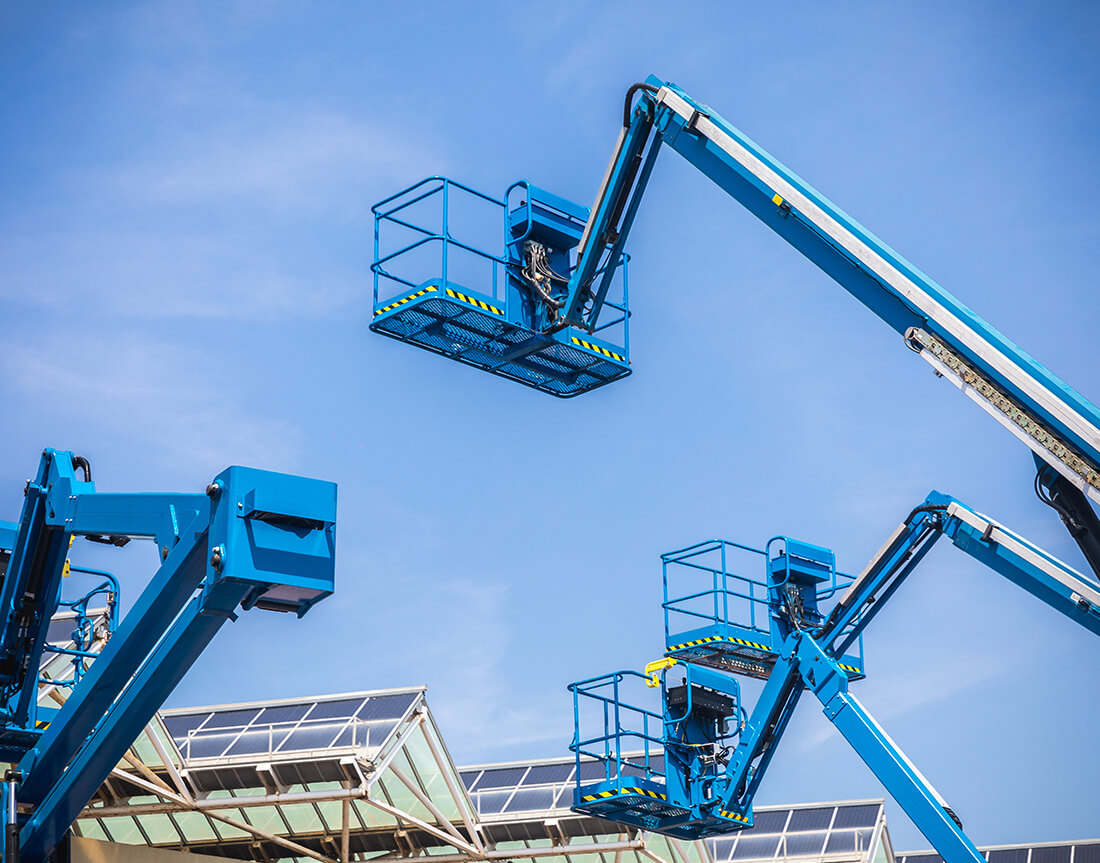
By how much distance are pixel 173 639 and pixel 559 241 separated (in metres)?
7.00

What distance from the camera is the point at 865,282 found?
14.7 meters

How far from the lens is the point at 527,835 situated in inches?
1212

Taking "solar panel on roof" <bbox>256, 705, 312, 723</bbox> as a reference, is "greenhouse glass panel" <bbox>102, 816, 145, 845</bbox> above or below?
below

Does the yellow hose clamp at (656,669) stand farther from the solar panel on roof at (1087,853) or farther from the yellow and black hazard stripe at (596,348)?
the solar panel on roof at (1087,853)

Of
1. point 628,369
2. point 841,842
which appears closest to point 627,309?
point 628,369

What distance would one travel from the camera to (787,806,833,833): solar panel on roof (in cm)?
3466

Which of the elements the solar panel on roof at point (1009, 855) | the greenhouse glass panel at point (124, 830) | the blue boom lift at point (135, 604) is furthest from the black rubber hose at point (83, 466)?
the solar panel on roof at point (1009, 855)

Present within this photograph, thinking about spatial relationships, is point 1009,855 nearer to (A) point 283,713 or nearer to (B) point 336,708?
(B) point 336,708

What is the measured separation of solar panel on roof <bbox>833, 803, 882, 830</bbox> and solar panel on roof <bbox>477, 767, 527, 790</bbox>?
788cm

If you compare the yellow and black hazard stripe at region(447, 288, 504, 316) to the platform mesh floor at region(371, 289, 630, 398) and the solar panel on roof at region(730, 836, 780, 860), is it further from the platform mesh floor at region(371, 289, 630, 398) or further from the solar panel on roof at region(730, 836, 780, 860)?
the solar panel on roof at region(730, 836, 780, 860)

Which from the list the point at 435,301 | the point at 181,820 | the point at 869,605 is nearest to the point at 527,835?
the point at 181,820

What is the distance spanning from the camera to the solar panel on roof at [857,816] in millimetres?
33969

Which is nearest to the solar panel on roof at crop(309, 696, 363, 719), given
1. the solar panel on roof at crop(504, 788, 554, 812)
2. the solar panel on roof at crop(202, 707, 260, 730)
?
the solar panel on roof at crop(202, 707, 260, 730)

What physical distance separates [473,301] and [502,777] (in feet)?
65.5
